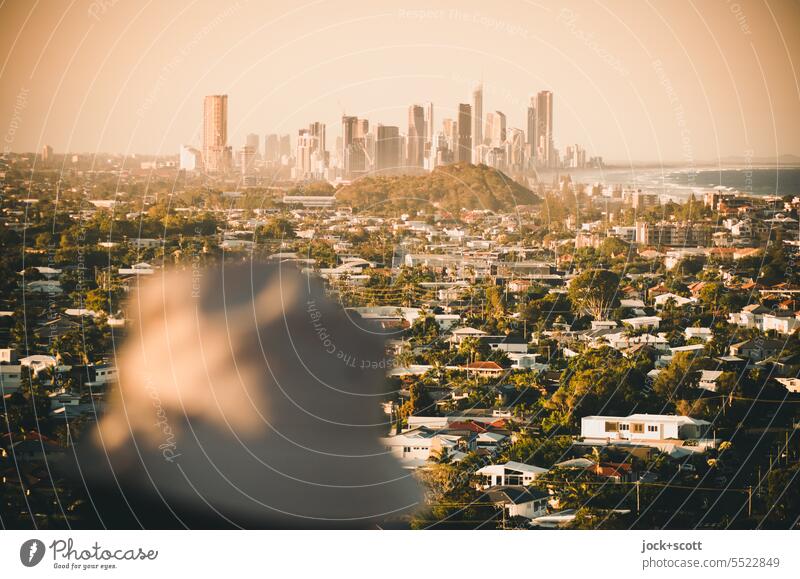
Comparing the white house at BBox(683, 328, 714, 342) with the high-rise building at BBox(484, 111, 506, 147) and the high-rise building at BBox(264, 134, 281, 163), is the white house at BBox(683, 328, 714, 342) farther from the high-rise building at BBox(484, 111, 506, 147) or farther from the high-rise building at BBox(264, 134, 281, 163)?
the high-rise building at BBox(264, 134, 281, 163)

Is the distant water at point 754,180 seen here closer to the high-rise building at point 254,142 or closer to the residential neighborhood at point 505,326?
the residential neighborhood at point 505,326

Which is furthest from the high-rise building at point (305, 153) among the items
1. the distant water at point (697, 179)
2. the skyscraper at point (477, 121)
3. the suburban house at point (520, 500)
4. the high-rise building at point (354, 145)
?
the suburban house at point (520, 500)

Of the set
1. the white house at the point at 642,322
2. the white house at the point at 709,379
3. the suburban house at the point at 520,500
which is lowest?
the suburban house at the point at 520,500

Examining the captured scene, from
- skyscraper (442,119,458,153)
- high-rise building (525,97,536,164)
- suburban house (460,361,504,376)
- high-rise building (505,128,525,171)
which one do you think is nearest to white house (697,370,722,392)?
suburban house (460,361,504,376)

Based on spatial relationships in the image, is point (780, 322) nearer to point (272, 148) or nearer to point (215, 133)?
point (215, 133)

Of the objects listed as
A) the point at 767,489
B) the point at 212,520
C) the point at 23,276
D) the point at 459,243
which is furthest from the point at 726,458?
the point at 459,243
